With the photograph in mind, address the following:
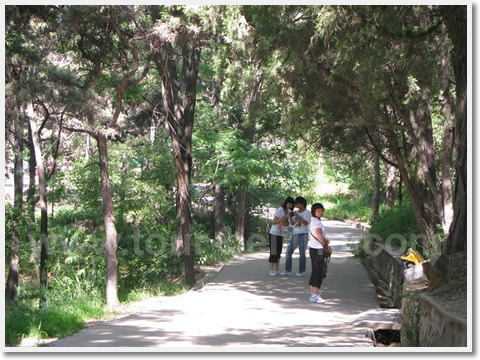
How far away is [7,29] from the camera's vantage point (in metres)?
13.2

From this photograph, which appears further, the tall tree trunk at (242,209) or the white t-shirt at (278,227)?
the tall tree trunk at (242,209)

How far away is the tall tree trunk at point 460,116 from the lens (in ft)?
30.6

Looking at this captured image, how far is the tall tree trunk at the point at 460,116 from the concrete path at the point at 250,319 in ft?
6.27

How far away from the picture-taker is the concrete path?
333 inches

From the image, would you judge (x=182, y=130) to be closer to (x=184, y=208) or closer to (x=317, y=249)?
(x=184, y=208)

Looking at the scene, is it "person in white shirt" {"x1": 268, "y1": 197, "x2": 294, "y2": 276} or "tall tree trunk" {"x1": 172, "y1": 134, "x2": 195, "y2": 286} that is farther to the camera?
"tall tree trunk" {"x1": 172, "y1": 134, "x2": 195, "y2": 286}

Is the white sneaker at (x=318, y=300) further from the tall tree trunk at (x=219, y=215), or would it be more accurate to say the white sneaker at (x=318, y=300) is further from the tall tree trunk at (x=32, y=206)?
the tall tree trunk at (x=219, y=215)

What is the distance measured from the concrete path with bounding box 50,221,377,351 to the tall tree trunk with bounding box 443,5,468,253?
1.91m

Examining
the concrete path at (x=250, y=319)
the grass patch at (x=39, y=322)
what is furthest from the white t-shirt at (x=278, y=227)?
the grass patch at (x=39, y=322)

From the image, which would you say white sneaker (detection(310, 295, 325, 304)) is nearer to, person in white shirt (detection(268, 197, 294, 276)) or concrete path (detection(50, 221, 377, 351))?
→ concrete path (detection(50, 221, 377, 351))

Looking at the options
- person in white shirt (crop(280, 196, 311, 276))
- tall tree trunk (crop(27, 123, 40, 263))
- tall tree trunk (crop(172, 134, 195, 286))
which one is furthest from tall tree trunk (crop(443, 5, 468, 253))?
tall tree trunk (crop(27, 123, 40, 263))

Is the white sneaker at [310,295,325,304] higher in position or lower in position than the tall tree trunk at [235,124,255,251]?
lower

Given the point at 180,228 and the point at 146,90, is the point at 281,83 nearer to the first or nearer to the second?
the point at 180,228

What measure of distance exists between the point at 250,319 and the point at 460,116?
4.59 m
